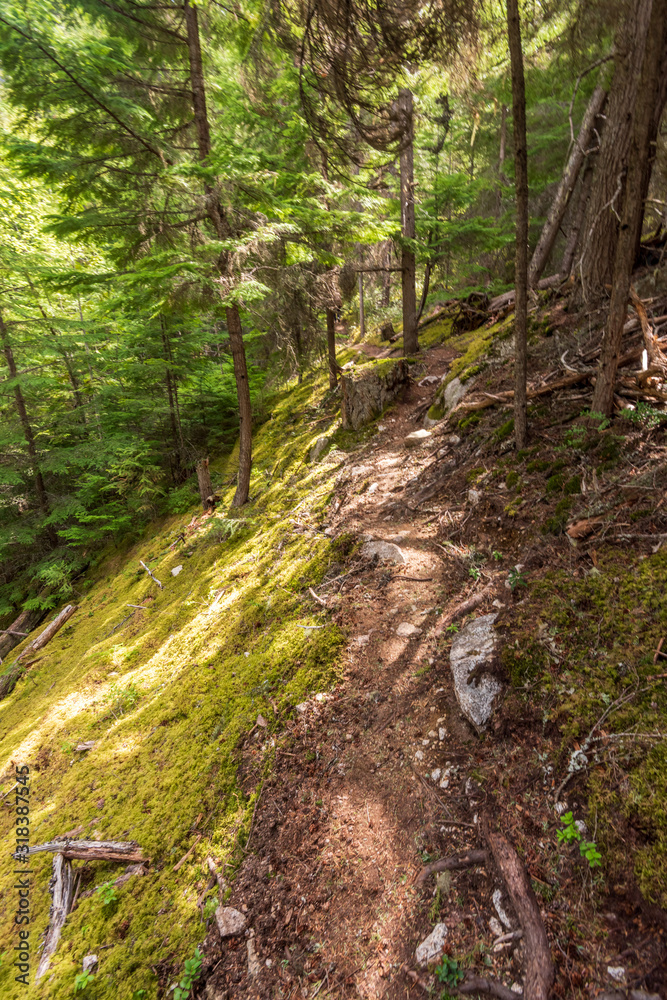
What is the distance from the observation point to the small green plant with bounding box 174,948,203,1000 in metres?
2.91

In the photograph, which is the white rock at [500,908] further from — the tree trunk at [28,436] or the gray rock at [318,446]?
the tree trunk at [28,436]

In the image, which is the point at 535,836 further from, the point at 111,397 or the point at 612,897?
the point at 111,397

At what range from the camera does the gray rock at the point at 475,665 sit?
3.23 m

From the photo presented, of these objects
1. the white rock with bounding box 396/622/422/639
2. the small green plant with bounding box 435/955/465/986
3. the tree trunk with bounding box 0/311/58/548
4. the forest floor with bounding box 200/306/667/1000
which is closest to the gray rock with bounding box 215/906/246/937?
the forest floor with bounding box 200/306/667/1000

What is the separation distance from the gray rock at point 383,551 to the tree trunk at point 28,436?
9482 millimetres

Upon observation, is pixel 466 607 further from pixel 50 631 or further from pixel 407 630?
pixel 50 631

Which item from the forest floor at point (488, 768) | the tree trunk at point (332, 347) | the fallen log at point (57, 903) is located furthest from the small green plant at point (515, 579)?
the tree trunk at point (332, 347)

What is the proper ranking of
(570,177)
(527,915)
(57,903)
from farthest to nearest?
(570,177)
(57,903)
(527,915)

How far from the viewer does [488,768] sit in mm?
2949

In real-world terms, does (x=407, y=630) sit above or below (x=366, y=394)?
below

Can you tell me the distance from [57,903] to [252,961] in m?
2.47

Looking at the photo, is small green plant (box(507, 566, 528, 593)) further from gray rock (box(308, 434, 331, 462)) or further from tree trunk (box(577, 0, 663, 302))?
gray rock (box(308, 434, 331, 462))

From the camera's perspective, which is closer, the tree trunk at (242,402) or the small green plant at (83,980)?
the small green plant at (83,980)

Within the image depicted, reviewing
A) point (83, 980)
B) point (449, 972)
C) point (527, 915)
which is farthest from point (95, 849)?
point (527, 915)
